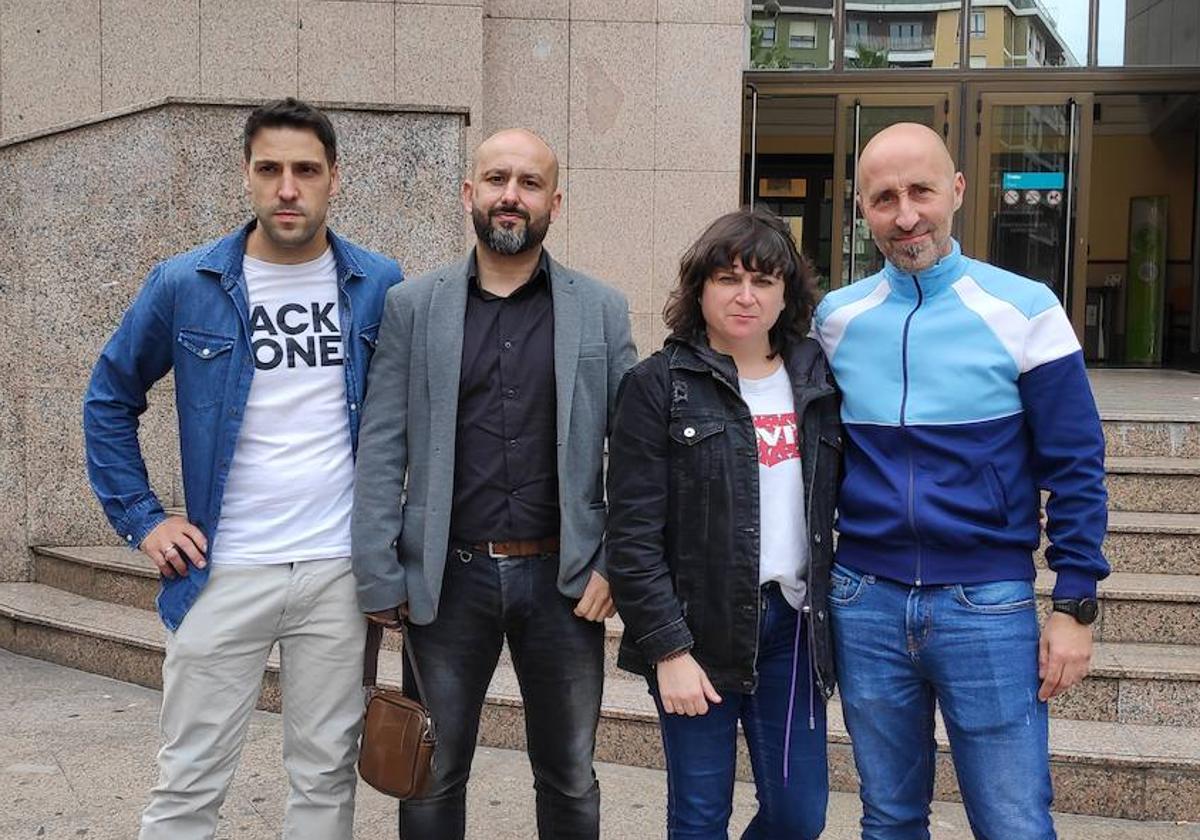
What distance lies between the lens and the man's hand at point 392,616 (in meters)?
2.90

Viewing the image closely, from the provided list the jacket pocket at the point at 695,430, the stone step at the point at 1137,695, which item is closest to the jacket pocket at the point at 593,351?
the jacket pocket at the point at 695,430

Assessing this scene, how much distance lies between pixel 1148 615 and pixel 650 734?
6.88ft

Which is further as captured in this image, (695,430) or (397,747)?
(397,747)

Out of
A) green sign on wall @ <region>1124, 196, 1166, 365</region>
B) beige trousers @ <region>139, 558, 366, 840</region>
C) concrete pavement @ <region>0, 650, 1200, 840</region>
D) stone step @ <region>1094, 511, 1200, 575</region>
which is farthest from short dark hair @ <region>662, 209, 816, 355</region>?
green sign on wall @ <region>1124, 196, 1166, 365</region>

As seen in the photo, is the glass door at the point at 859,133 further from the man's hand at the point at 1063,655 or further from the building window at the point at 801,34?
the man's hand at the point at 1063,655

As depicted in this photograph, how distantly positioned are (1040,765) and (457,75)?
750cm

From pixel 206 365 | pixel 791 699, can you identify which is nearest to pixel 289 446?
pixel 206 365

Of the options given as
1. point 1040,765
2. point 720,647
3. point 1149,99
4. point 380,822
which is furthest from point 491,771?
point 1149,99

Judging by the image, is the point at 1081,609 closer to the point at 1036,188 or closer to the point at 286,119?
the point at 286,119

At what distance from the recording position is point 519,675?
Answer: 3.05 m

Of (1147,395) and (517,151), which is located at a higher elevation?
(517,151)

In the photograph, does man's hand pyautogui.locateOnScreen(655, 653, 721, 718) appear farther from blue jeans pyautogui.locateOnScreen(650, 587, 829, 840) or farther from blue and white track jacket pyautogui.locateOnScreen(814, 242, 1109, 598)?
blue and white track jacket pyautogui.locateOnScreen(814, 242, 1109, 598)

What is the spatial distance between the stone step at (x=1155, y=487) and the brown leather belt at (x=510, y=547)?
369cm

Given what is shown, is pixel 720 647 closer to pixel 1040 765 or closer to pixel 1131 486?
pixel 1040 765
